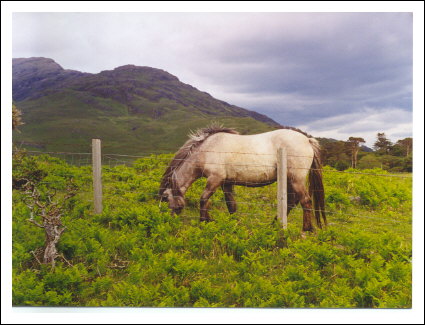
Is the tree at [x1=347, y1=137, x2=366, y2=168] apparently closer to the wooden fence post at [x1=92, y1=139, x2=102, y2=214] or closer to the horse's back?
the horse's back

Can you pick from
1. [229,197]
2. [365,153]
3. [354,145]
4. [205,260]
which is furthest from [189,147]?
[365,153]

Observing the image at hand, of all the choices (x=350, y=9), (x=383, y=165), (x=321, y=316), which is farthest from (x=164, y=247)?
(x=350, y=9)

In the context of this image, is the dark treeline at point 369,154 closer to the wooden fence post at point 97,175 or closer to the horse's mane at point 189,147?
the horse's mane at point 189,147

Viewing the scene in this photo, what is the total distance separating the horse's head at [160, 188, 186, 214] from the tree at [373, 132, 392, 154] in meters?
2.70

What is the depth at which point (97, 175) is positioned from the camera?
150 inches

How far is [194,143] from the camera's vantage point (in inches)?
Result: 161

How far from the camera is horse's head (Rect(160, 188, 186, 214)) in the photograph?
150 inches

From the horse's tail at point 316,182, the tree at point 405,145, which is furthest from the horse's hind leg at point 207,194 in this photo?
the tree at point 405,145

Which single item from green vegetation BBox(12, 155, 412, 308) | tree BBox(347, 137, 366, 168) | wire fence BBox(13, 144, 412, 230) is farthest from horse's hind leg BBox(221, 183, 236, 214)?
tree BBox(347, 137, 366, 168)

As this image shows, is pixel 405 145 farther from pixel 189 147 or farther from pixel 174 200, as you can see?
pixel 174 200

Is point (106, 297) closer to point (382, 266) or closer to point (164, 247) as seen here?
point (164, 247)

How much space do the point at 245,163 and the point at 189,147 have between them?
0.92 m

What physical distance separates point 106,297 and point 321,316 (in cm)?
231

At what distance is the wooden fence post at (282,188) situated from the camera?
352cm
